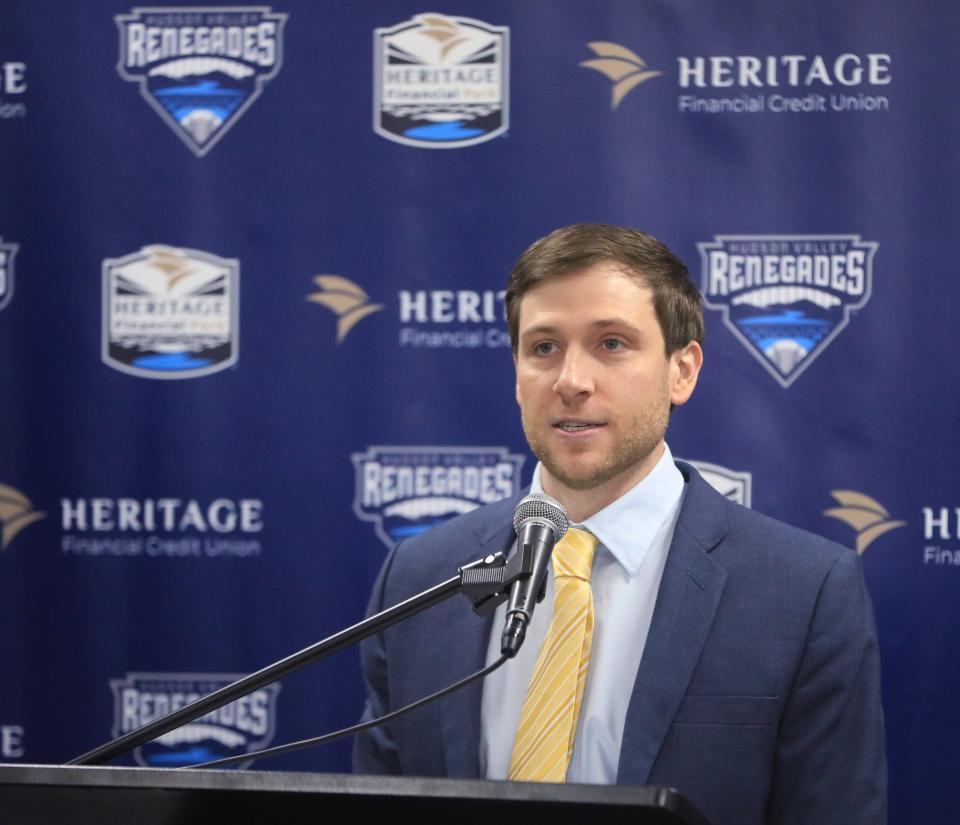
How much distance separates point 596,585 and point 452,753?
32cm

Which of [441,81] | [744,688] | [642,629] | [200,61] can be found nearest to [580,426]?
[642,629]

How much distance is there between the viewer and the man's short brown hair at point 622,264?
1798mm

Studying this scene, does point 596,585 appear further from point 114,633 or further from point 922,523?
point 114,633

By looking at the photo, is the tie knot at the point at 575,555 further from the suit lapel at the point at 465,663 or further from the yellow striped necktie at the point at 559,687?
the suit lapel at the point at 465,663

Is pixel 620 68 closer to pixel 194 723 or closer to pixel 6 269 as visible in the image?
pixel 6 269

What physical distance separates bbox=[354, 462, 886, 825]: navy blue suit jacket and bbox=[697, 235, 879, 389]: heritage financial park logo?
800mm

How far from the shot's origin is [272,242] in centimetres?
268

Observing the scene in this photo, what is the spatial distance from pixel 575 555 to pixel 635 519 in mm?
106

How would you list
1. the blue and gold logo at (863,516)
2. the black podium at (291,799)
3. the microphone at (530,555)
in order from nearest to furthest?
the black podium at (291,799), the microphone at (530,555), the blue and gold logo at (863,516)

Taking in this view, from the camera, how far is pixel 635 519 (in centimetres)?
177

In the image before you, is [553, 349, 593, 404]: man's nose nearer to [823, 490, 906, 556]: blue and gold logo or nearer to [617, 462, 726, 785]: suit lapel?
[617, 462, 726, 785]: suit lapel

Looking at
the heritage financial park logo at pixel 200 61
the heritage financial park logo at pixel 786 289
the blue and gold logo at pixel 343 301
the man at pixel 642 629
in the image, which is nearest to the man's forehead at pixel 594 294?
the man at pixel 642 629

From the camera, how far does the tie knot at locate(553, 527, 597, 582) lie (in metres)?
1.73

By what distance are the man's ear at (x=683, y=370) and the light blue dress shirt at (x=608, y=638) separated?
14 centimetres
